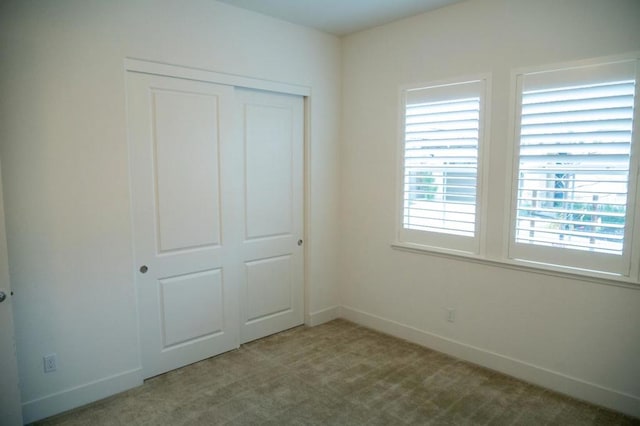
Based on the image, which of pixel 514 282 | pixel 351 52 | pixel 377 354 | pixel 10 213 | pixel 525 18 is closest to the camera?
pixel 10 213

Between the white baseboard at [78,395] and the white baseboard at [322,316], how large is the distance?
1681 millimetres

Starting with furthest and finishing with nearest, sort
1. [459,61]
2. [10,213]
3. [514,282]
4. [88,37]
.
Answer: [459,61]
[514,282]
[88,37]
[10,213]

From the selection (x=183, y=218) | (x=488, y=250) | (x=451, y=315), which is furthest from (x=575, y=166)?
(x=183, y=218)

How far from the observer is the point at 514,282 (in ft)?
10.1

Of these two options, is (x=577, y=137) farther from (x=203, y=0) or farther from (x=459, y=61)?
(x=203, y=0)

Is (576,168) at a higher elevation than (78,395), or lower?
higher

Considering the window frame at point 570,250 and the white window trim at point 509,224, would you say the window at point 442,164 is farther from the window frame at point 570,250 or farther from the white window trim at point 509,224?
the window frame at point 570,250

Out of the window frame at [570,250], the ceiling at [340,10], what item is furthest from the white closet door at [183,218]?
the window frame at [570,250]

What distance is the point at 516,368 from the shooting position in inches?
122

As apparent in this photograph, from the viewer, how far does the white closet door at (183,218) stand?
9.74 feet

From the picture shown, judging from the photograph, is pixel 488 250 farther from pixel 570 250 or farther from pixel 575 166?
pixel 575 166

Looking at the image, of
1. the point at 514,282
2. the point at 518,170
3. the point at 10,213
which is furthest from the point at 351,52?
the point at 10,213

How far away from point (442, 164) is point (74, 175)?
2764 mm

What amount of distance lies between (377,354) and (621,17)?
298 centimetres
